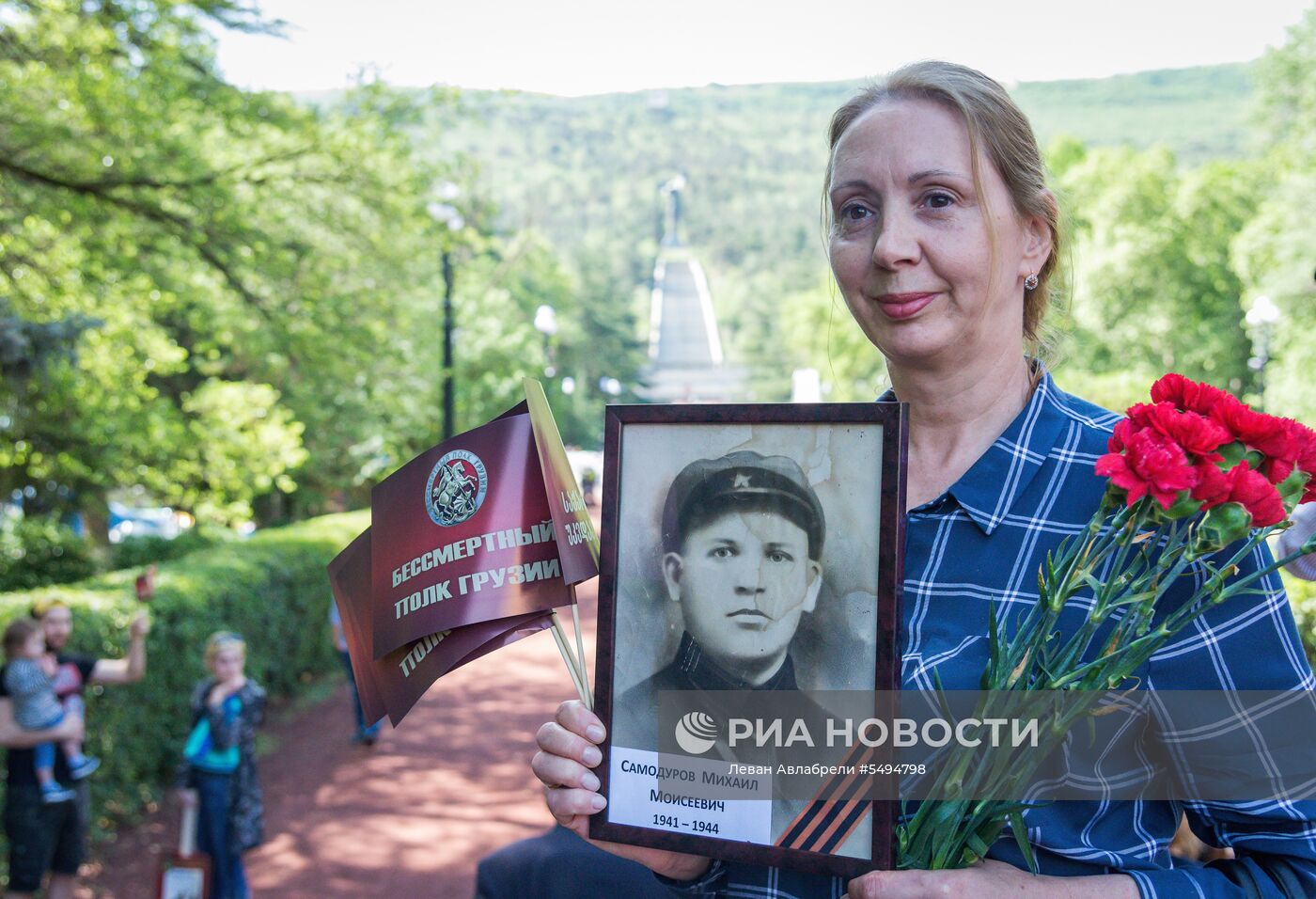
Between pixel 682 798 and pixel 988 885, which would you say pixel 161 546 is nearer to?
pixel 682 798

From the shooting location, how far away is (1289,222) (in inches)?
1093

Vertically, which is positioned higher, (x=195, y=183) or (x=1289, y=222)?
(x=1289, y=222)

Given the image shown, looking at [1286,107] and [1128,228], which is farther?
[1286,107]

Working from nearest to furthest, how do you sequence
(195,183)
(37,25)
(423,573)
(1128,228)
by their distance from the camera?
(423,573) → (37,25) → (195,183) → (1128,228)

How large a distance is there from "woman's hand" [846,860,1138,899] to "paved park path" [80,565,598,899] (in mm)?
6624

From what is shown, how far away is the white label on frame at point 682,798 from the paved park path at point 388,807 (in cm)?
642

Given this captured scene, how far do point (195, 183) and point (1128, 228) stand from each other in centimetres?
3423

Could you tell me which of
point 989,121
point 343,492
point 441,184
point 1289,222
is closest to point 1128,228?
point 1289,222

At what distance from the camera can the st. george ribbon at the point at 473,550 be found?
5.08ft

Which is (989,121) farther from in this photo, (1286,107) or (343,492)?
(1286,107)

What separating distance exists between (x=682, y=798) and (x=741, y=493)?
0.42 metres

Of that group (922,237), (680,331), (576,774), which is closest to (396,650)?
(576,774)

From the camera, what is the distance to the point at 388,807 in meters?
9.20

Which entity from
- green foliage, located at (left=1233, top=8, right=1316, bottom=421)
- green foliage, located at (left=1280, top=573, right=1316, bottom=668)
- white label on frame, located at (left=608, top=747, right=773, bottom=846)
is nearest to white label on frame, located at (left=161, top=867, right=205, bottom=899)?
white label on frame, located at (left=608, top=747, right=773, bottom=846)
